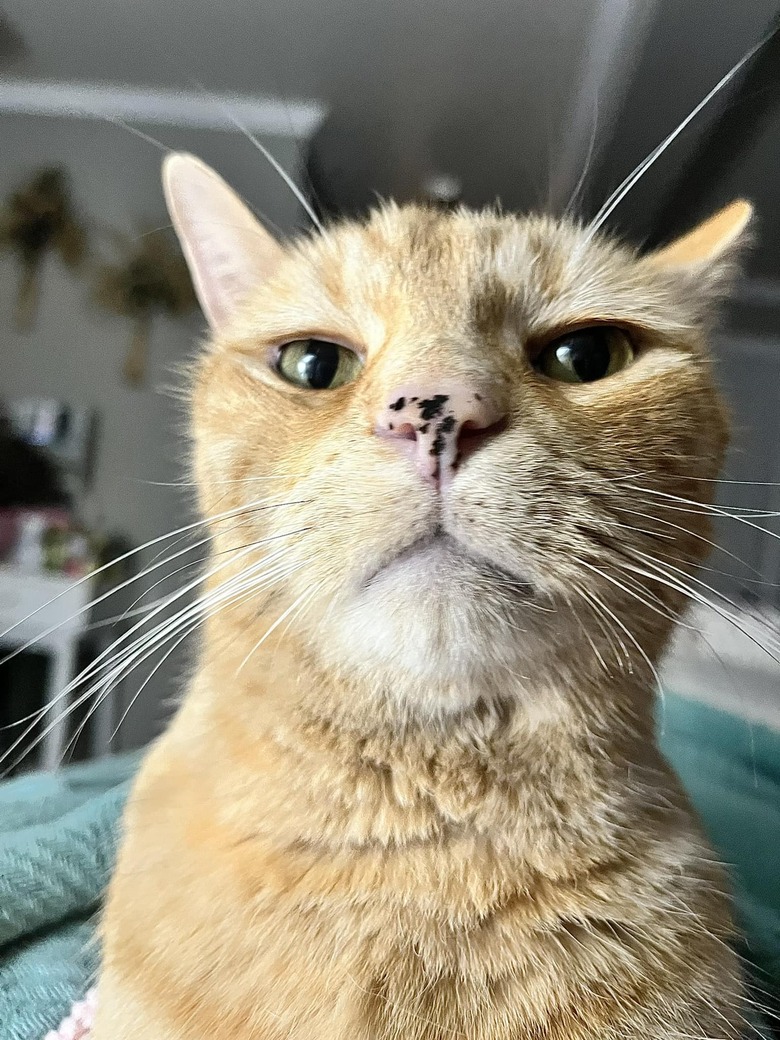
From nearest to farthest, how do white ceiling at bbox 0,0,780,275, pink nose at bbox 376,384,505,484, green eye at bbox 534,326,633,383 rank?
pink nose at bbox 376,384,505,484, green eye at bbox 534,326,633,383, white ceiling at bbox 0,0,780,275

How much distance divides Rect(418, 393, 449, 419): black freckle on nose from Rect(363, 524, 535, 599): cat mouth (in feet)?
0.20

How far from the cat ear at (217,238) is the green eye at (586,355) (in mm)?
258

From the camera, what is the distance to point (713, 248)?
65 centimetres

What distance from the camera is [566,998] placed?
424 millimetres

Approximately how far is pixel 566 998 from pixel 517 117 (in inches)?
32.1

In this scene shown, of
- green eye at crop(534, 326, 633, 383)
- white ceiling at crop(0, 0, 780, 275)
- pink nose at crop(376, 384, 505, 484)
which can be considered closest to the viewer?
pink nose at crop(376, 384, 505, 484)

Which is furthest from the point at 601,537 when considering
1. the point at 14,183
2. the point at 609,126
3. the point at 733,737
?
the point at 14,183

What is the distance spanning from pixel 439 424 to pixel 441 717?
178 millimetres

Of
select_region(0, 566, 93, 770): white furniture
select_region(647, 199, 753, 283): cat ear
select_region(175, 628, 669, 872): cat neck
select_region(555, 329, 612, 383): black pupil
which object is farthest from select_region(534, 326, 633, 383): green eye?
select_region(0, 566, 93, 770): white furniture

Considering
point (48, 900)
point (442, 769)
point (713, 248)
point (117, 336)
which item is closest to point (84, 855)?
point (48, 900)

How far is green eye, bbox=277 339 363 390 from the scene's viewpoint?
575 mm

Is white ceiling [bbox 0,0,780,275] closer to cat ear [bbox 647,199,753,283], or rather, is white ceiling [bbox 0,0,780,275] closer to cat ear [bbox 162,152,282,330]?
cat ear [bbox 647,199,753,283]

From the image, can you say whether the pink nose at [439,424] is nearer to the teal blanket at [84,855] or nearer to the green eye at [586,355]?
the green eye at [586,355]

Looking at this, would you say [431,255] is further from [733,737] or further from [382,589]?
[733,737]
